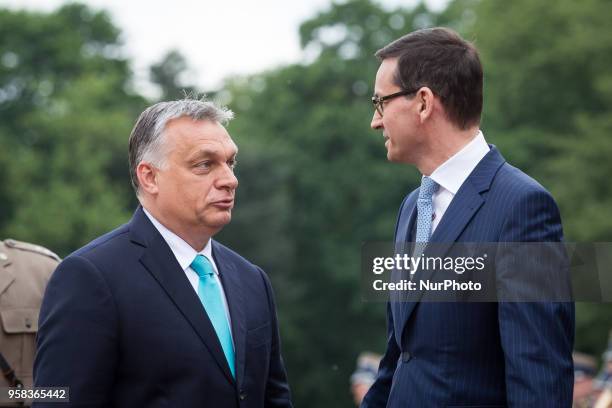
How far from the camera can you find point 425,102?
4980 millimetres

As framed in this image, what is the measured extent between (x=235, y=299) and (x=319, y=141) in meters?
39.8

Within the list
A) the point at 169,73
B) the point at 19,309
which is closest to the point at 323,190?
the point at 169,73

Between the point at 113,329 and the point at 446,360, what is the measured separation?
4.51 feet

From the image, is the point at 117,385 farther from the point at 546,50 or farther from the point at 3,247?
the point at 546,50

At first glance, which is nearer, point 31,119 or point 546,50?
point 546,50

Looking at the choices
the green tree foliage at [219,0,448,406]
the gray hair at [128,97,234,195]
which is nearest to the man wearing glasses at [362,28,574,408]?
the gray hair at [128,97,234,195]

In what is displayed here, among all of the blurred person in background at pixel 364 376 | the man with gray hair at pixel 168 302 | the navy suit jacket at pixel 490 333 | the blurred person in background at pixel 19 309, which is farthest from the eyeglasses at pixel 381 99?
the blurred person in background at pixel 364 376

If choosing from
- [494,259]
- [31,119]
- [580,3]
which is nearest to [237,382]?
[494,259]

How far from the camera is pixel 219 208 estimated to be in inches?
199

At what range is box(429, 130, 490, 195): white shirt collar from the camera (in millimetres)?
4945

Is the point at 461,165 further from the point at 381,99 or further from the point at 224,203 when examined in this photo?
the point at 224,203

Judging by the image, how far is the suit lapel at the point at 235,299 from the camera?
5016mm

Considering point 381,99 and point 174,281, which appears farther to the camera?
point 381,99

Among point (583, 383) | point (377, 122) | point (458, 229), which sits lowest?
point (583, 383)
